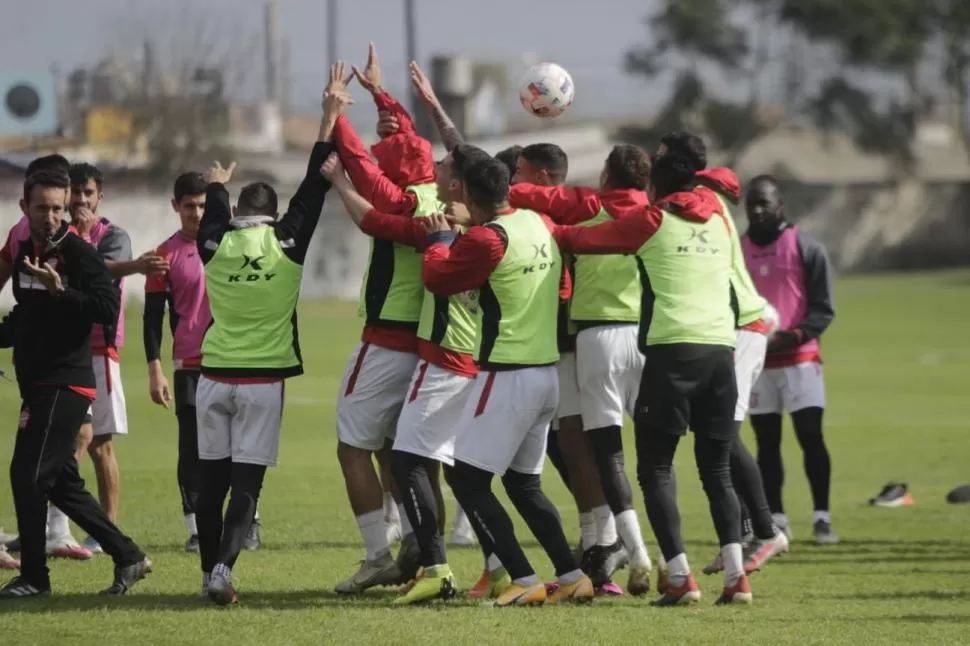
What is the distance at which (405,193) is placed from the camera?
9.87m

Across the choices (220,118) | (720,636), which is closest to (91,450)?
(720,636)

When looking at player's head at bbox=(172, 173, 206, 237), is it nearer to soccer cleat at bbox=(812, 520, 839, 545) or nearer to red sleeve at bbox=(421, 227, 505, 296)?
red sleeve at bbox=(421, 227, 505, 296)

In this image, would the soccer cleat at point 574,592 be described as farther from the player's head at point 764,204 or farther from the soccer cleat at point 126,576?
the player's head at point 764,204

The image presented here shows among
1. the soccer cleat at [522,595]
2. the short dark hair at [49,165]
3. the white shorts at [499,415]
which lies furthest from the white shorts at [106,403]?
the soccer cleat at [522,595]

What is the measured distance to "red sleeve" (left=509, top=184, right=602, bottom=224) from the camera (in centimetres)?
983

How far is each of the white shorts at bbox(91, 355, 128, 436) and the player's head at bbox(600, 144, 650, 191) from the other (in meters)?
3.73

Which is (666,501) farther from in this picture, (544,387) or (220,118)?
(220,118)

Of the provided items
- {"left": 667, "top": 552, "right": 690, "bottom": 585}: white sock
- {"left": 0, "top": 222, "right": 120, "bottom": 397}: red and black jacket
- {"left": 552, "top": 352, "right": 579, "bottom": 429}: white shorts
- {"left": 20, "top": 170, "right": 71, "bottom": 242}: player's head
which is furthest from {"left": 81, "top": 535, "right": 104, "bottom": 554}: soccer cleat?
{"left": 667, "top": 552, "right": 690, "bottom": 585}: white sock

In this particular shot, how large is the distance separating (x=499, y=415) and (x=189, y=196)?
339 centimetres

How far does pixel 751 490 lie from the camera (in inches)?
443

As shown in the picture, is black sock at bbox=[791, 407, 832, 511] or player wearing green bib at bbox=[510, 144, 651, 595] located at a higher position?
player wearing green bib at bbox=[510, 144, 651, 595]

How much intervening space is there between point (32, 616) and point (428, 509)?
211 centimetres

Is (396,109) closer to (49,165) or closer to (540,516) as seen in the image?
(49,165)

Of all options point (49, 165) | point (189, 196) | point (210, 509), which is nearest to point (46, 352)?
point (49, 165)
